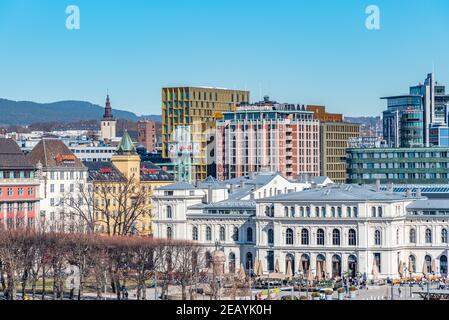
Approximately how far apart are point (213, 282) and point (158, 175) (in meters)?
62.1

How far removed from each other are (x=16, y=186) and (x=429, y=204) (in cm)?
3065

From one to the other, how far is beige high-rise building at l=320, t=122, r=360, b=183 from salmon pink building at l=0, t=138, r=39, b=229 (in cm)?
6197

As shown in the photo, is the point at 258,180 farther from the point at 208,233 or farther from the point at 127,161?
the point at 127,161

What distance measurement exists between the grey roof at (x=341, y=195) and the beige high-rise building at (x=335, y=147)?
7238 cm

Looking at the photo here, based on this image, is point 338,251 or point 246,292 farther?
point 338,251

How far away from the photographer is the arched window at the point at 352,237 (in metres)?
92.9

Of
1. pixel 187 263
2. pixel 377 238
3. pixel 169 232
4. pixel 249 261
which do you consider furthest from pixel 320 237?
pixel 187 263

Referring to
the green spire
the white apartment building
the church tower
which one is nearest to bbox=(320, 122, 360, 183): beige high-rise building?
the green spire

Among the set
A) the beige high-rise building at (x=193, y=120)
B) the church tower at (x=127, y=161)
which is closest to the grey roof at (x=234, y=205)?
the church tower at (x=127, y=161)

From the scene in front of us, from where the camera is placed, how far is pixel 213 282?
75.7 meters

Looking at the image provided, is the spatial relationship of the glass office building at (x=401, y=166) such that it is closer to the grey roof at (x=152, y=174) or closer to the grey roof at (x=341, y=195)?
the grey roof at (x=152, y=174)
